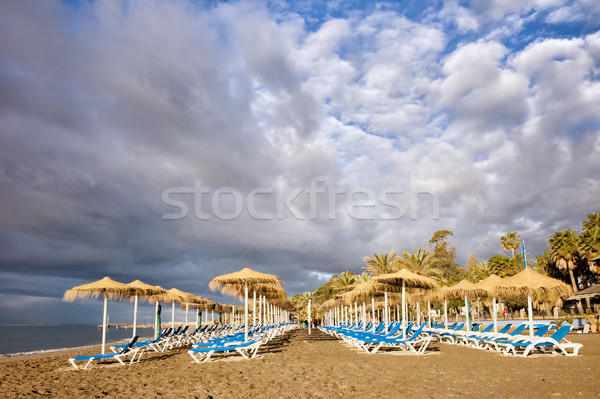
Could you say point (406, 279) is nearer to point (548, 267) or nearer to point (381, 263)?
point (381, 263)

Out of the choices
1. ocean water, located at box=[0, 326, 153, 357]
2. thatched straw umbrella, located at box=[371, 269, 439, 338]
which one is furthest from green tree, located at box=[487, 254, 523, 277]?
ocean water, located at box=[0, 326, 153, 357]

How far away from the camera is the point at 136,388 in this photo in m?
6.67

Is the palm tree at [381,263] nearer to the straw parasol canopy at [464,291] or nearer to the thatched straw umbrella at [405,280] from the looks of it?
the straw parasol canopy at [464,291]

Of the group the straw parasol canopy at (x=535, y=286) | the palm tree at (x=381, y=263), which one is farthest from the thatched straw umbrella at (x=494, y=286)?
the palm tree at (x=381, y=263)

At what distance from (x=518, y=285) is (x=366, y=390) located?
8.15 metres

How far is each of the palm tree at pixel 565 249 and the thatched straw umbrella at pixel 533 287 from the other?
26.0 meters

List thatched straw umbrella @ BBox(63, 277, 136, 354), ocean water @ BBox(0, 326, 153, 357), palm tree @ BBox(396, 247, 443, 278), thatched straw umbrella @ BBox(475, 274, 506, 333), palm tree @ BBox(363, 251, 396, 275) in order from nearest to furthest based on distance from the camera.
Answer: thatched straw umbrella @ BBox(63, 277, 136, 354)
thatched straw umbrella @ BBox(475, 274, 506, 333)
palm tree @ BBox(396, 247, 443, 278)
palm tree @ BBox(363, 251, 396, 275)
ocean water @ BBox(0, 326, 153, 357)

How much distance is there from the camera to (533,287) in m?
11.4

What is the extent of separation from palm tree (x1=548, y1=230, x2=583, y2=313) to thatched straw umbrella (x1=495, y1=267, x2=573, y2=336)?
85.2 ft

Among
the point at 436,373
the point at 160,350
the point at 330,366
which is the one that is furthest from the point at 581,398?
the point at 160,350

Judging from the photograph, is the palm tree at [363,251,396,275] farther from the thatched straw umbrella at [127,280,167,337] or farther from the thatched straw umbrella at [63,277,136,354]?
the thatched straw umbrella at [63,277,136,354]

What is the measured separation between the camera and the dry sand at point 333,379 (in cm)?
564

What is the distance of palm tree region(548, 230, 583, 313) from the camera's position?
33312mm

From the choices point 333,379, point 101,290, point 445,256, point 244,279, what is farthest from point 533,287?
point 445,256
